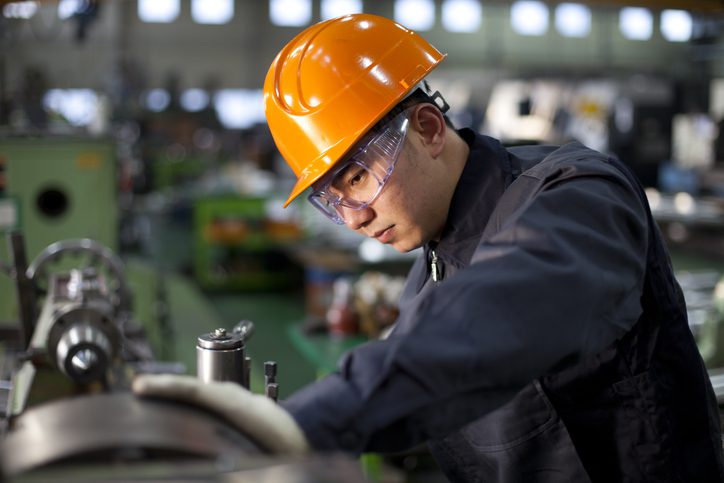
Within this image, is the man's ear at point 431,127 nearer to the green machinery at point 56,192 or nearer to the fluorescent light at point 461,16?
the green machinery at point 56,192

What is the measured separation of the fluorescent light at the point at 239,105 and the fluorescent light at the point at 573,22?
5.78 m

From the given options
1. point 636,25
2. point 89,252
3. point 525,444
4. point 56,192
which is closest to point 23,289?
point 89,252

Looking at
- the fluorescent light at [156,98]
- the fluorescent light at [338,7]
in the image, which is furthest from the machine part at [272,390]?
the fluorescent light at [338,7]

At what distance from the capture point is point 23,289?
1738 millimetres

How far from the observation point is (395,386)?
2.39 ft

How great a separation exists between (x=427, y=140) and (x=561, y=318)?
0.42 meters

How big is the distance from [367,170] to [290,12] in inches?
530

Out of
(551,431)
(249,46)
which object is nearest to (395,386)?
(551,431)

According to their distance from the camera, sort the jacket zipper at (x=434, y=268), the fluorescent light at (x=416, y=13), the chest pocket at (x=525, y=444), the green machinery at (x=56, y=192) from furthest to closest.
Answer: the fluorescent light at (x=416, y=13) → the green machinery at (x=56, y=192) → the jacket zipper at (x=434, y=268) → the chest pocket at (x=525, y=444)

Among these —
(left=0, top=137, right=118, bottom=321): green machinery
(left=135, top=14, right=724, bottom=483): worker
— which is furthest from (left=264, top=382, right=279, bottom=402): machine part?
(left=0, top=137, right=118, bottom=321): green machinery

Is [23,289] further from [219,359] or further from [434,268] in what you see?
[434,268]

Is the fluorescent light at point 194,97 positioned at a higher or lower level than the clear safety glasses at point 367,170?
lower

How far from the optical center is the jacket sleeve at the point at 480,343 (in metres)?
0.73

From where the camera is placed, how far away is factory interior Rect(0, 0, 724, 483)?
68 cm
